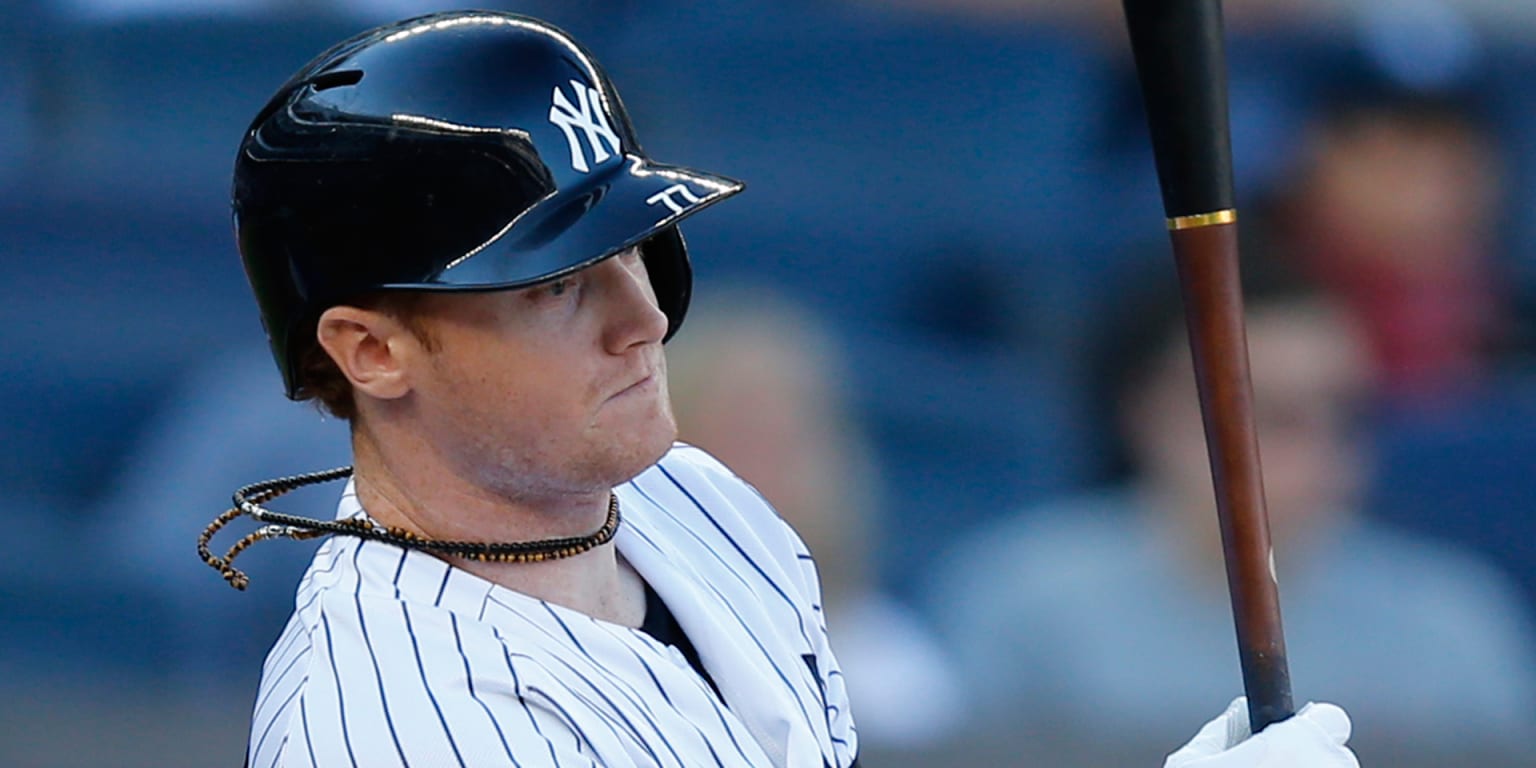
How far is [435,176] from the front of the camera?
3.80ft

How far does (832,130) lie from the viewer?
109 inches

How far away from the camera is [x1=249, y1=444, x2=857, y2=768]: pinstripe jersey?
1.12 m

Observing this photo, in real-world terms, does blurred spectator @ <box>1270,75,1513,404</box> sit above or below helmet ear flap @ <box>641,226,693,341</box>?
below

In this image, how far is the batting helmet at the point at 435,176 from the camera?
116 cm

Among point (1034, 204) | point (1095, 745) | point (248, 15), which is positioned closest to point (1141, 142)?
point (1034, 204)

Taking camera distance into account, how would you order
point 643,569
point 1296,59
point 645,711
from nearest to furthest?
1. point 645,711
2. point 643,569
3. point 1296,59

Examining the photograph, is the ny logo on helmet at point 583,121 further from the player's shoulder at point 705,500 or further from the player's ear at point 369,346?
the player's shoulder at point 705,500

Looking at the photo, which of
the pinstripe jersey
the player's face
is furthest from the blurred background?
the player's face

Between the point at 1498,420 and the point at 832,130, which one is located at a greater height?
the point at 832,130

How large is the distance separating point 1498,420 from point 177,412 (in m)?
1.92

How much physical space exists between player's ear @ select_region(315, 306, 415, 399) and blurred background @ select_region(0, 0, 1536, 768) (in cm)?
143

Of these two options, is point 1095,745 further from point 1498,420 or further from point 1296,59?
point 1296,59

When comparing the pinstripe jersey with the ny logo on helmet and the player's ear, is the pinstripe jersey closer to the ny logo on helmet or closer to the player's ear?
→ the player's ear

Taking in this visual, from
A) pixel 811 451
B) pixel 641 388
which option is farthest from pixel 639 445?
pixel 811 451
